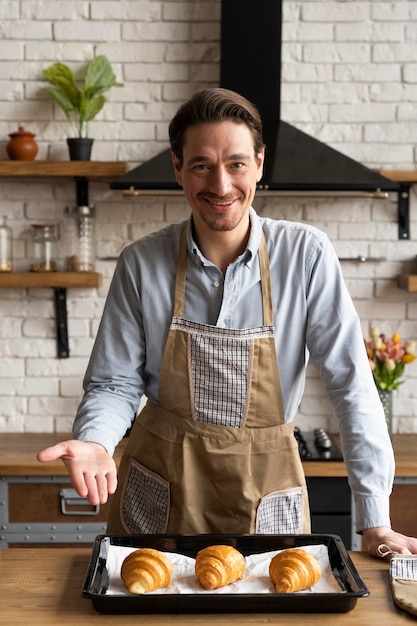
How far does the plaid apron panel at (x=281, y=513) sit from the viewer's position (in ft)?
6.59

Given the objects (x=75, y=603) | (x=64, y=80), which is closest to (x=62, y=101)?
(x=64, y=80)

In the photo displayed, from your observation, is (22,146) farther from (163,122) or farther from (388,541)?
(388,541)

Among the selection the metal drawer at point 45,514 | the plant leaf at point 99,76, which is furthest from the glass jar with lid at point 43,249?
the metal drawer at point 45,514

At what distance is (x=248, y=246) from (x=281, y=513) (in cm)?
64

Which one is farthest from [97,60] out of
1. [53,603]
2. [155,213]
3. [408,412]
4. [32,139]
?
[53,603]

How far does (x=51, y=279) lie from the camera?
348 cm

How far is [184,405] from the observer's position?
6.73ft

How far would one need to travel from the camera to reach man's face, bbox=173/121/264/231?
1.90 metres

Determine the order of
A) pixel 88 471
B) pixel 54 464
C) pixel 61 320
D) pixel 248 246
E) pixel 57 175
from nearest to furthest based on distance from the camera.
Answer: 1. pixel 88 471
2. pixel 248 246
3. pixel 54 464
4. pixel 57 175
5. pixel 61 320

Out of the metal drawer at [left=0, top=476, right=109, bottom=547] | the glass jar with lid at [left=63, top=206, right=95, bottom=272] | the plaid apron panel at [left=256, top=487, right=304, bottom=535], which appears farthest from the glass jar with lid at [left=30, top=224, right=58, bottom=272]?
the plaid apron panel at [left=256, top=487, right=304, bottom=535]

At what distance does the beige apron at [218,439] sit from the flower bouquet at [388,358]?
1425mm

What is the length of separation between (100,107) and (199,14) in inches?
23.2

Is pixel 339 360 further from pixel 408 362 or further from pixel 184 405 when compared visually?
pixel 408 362

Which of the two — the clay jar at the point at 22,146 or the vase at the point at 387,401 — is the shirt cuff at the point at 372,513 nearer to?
the vase at the point at 387,401
